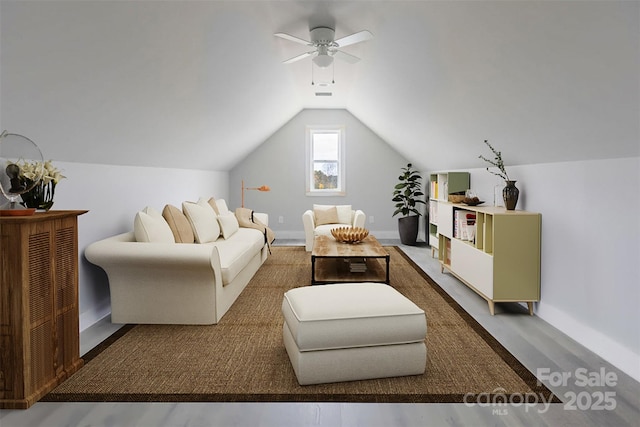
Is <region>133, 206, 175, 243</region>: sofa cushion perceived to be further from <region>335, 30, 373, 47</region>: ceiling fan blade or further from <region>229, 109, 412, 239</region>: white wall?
<region>229, 109, 412, 239</region>: white wall

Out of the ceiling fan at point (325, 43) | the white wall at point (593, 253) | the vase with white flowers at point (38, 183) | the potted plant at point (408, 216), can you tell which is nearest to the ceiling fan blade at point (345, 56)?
the ceiling fan at point (325, 43)

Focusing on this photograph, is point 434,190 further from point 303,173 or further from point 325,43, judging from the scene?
point 325,43

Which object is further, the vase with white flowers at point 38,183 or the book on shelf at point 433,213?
the book on shelf at point 433,213

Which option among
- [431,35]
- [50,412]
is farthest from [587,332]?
[50,412]

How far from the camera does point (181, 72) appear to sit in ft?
10.9

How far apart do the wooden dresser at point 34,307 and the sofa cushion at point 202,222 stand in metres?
1.90

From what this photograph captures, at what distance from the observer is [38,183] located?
7.80ft

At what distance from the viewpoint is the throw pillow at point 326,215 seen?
701cm

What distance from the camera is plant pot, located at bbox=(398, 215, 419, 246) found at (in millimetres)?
7461

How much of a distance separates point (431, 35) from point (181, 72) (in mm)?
1934

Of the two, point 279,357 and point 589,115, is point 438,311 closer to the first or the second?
point 279,357

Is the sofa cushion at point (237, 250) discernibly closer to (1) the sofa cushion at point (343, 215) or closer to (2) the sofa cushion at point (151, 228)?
(2) the sofa cushion at point (151, 228)

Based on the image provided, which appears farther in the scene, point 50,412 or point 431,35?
point 431,35

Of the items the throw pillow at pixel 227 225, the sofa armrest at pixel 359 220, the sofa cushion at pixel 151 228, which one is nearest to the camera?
the sofa cushion at pixel 151 228
